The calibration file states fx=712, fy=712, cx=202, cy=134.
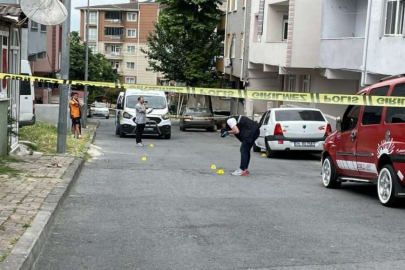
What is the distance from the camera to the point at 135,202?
35.6ft

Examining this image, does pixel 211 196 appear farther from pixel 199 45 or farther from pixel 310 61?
pixel 199 45

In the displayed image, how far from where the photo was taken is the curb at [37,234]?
631 cm

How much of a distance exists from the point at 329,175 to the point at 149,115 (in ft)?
58.9

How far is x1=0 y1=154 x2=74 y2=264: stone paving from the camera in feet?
25.0

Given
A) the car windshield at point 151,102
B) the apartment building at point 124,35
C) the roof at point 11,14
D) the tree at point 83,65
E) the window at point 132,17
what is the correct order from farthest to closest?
the window at point 132,17
the apartment building at point 124,35
the tree at point 83,65
the car windshield at point 151,102
the roof at point 11,14

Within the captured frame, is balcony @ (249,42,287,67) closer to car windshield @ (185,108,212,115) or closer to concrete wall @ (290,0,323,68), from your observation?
concrete wall @ (290,0,323,68)

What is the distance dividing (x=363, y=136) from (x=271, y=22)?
25.1 m

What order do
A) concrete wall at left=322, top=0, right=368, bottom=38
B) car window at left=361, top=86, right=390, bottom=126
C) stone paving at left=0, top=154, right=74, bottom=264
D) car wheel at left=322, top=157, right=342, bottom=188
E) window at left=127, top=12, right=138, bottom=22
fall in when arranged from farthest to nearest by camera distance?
1. window at left=127, top=12, right=138, bottom=22
2. concrete wall at left=322, top=0, right=368, bottom=38
3. car wheel at left=322, top=157, right=342, bottom=188
4. car window at left=361, top=86, right=390, bottom=126
5. stone paving at left=0, top=154, right=74, bottom=264

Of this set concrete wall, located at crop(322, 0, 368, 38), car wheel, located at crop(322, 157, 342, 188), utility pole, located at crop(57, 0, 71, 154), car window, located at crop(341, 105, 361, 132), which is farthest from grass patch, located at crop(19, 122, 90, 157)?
concrete wall, located at crop(322, 0, 368, 38)

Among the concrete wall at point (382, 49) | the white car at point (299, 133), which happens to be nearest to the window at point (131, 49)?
the concrete wall at point (382, 49)

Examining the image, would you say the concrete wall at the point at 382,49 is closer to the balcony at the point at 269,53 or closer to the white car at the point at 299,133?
the white car at the point at 299,133

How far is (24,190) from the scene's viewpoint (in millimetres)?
10680

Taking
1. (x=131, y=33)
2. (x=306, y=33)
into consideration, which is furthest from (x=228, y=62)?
(x=131, y=33)

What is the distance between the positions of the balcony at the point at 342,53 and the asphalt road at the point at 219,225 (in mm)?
9731
